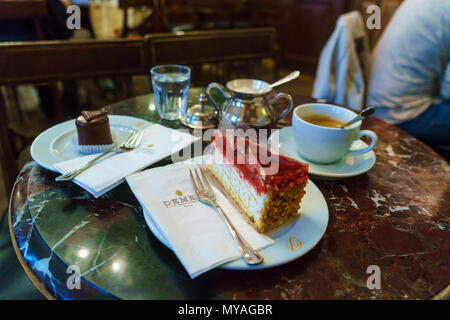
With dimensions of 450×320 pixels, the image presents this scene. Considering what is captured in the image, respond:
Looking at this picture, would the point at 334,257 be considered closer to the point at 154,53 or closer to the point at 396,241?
the point at 396,241

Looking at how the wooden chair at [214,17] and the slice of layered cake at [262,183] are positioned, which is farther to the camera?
the wooden chair at [214,17]

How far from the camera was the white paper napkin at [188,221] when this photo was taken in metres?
0.44

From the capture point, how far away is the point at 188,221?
50 cm

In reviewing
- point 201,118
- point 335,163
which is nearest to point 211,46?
point 201,118

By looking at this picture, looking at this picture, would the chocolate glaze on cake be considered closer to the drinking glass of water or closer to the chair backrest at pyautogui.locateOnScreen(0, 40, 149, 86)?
the drinking glass of water

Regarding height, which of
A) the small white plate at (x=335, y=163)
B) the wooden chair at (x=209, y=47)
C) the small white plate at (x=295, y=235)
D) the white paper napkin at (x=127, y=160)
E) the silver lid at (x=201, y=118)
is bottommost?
the small white plate at (x=295, y=235)

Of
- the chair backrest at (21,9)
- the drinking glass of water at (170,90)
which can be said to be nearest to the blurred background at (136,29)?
the chair backrest at (21,9)

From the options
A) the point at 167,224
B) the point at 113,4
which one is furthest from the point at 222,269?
the point at 113,4

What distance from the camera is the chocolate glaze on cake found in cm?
68

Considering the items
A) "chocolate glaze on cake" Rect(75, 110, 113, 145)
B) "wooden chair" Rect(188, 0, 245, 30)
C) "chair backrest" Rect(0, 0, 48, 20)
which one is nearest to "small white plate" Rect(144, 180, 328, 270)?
"chocolate glaze on cake" Rect(75, 110, 113, 145)

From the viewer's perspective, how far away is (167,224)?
48 centimetres

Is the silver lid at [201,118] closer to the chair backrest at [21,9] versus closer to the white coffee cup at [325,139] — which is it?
the white coffee cup at [325,139]

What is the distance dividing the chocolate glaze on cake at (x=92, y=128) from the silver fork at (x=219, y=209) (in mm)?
234

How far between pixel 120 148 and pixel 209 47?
3.01 ft
